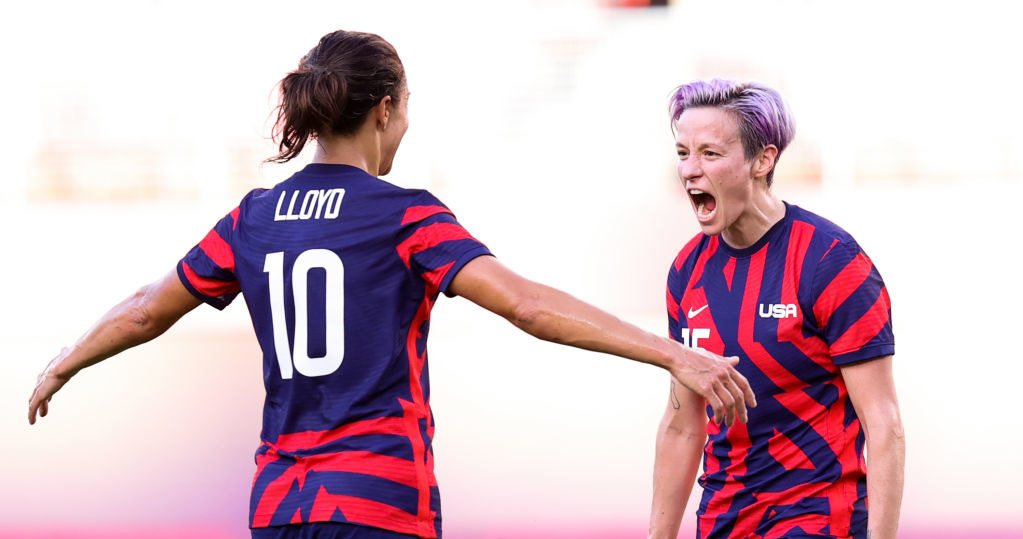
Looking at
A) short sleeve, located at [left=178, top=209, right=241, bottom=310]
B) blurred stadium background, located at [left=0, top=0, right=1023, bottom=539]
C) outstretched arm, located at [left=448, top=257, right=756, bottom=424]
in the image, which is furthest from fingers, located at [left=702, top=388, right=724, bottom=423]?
blurred stadium background, located at [left=0, top=0, right=1023, bottom=539]

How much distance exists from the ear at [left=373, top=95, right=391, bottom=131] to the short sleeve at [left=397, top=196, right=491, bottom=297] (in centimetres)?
29

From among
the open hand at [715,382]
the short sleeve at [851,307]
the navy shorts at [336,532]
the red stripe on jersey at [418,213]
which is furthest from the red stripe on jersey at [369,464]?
the short sleeve at [851,307]

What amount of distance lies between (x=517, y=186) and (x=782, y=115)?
12.4 m

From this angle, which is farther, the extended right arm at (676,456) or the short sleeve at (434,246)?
the extended right arm at (676,456)

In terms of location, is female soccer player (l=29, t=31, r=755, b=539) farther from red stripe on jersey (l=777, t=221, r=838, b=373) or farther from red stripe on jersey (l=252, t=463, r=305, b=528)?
red stripe on jersey (l=777, t=221, r=838, b=373)

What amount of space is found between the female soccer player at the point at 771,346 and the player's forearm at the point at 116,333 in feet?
4.55

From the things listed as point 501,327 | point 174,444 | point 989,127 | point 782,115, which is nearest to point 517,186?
point 501,327

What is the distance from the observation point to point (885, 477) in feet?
9.78

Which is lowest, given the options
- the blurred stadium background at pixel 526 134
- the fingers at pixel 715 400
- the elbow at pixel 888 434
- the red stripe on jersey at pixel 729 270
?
the elbow at pixel 888 434

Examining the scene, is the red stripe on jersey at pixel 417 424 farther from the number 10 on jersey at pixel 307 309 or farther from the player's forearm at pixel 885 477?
the player's forearm at pixel 885 477

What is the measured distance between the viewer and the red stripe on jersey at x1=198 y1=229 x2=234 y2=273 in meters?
2.94

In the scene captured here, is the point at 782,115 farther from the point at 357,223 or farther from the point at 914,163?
the point at 914,163

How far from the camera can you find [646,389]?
36.5 ft

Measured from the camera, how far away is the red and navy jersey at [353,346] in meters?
2.73
